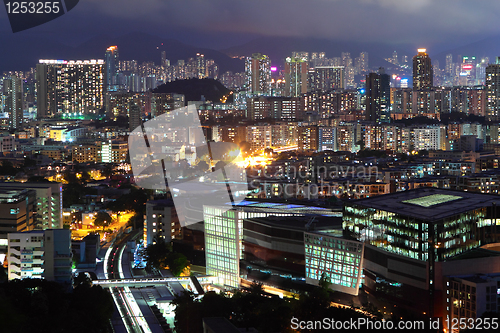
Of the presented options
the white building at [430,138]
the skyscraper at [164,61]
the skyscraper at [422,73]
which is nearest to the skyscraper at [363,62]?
the skyscraper at [164,61]

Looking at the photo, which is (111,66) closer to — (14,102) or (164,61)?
(164,61)

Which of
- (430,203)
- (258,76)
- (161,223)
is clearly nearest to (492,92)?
(258,76)

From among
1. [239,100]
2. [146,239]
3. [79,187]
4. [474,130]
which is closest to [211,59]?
[239,100]

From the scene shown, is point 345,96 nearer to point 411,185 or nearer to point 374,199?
point 411,185

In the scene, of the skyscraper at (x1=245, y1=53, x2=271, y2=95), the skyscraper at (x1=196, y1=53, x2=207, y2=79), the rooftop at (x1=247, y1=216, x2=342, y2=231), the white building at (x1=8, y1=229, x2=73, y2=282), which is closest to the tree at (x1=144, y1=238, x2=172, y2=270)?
the rooftop at (x1=247, y1=216, x2=342, y2=231)

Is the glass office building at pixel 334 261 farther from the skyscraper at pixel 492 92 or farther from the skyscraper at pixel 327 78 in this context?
the skyscraper at pixel 327 78

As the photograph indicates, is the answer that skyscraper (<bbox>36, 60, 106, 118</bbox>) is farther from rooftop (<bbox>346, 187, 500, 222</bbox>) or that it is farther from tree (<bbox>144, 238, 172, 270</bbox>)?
rooftop (<bbox>346, 187, 500, 222</bbox>)

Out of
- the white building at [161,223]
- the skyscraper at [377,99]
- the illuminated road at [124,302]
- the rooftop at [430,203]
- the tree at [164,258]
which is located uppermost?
the skyscraper at [377,99]
